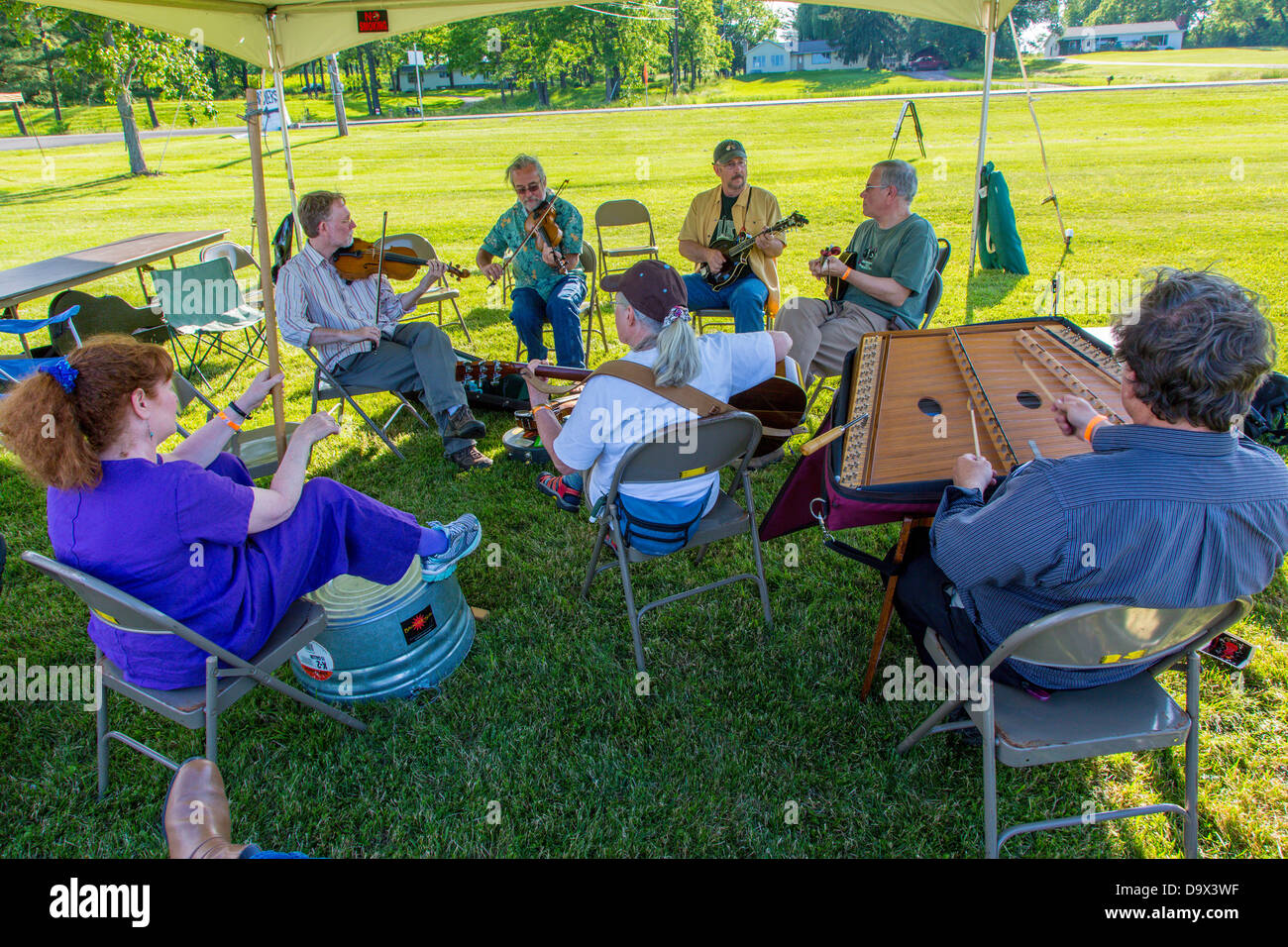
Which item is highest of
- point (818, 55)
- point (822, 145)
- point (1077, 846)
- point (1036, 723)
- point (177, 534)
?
point (818, 55)

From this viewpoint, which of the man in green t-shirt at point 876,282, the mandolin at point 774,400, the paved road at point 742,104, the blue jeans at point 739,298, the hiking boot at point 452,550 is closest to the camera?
the hiking boot at point 452,550

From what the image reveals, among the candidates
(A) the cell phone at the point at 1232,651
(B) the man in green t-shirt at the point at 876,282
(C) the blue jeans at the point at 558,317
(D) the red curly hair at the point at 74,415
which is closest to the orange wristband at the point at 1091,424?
(A) the cell phone at the point at 1232,651

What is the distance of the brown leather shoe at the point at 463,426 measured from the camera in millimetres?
4441

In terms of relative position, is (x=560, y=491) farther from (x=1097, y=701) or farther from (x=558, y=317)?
(x=1097, y=701)

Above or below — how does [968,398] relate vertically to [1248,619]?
above

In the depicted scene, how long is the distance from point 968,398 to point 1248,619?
1.62 m

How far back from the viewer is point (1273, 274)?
731 centimetres

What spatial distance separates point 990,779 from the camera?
197 centimetres

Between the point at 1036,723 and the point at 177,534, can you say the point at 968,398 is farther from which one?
the point at 177,534

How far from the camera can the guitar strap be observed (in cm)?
254

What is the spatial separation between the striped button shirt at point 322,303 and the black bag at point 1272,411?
15.2ft

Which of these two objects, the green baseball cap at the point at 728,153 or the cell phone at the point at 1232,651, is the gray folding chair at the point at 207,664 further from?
Result: the green baseball cap at the point at 728,153

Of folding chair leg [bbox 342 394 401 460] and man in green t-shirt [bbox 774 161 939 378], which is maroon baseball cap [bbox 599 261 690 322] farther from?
folding chair leg [bbox 342 394 401 460]

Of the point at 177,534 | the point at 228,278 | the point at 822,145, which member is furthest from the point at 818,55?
the point at 177,534
